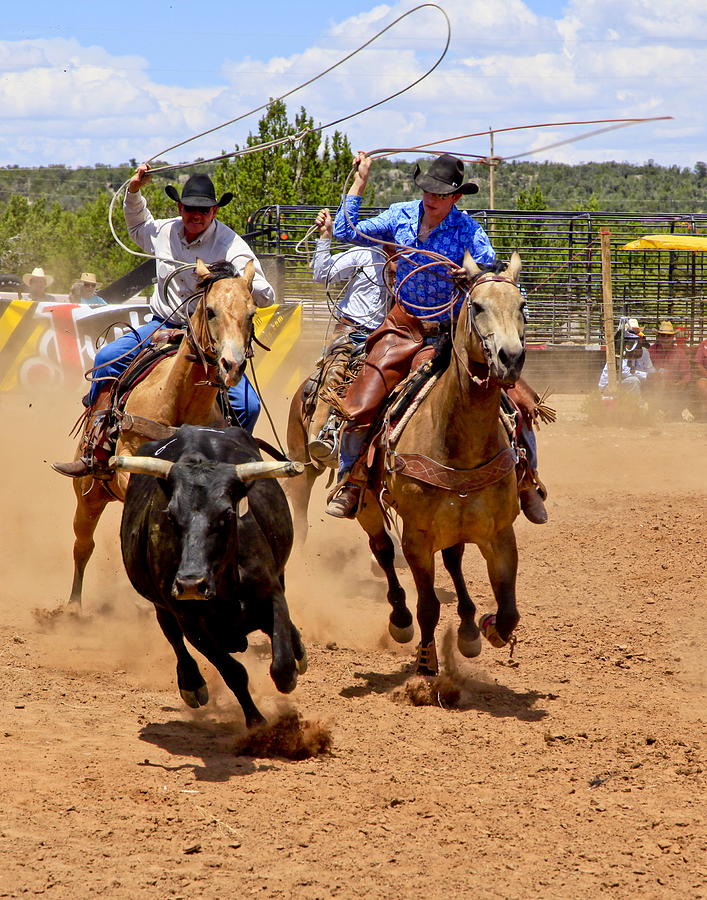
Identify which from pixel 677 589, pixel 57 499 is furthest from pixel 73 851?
pixel 57 499

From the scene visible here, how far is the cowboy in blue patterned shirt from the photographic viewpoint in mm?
6973

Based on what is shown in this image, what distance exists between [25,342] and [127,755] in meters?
15.2

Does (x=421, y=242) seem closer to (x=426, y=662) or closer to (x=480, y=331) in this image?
(x=480, y=331)

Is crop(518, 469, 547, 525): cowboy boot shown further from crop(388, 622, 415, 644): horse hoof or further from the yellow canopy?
the yellow canopy

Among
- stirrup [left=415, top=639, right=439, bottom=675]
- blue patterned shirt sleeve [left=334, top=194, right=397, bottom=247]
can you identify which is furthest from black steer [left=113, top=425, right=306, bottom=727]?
blue patterned shirt sleeve [left=334, top=194, right=397, bottom=247]

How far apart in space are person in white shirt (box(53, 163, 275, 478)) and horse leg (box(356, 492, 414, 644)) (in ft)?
3.17

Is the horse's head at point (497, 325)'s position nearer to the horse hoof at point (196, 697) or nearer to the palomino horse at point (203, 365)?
the palomino horse at point (203, 365)

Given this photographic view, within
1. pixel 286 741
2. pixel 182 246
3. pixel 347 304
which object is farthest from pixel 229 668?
pixel 347 304

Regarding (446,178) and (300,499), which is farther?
(300,499)

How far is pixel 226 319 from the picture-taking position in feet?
20.7

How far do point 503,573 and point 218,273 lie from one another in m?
2.40

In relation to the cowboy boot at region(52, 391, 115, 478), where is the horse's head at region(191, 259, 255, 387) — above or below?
above

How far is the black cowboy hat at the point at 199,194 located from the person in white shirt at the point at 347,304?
2.23 feet

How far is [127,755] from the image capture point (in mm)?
5297
